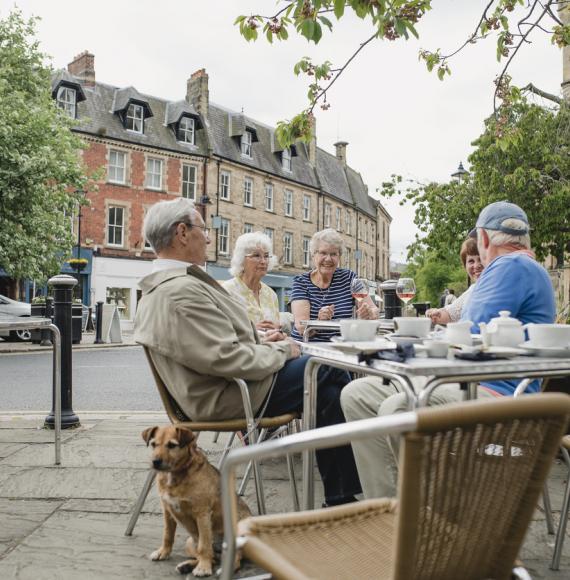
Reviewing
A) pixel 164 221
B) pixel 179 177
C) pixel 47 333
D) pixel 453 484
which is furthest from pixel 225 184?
pixel 453 484

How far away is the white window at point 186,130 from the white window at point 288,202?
25.1ft

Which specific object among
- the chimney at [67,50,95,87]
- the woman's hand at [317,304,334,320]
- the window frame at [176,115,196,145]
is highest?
the chimney at [67,50,95,87]

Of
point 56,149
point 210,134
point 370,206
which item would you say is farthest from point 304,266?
point 56,149

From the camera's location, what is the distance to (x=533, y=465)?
1.28 meters

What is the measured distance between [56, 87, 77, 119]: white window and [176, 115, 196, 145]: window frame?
17.8 ft

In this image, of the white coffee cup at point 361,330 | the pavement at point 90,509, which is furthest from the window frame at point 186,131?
the white coffee cup at point 361,330

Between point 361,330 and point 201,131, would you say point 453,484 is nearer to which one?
point 361,330

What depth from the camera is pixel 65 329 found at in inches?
206

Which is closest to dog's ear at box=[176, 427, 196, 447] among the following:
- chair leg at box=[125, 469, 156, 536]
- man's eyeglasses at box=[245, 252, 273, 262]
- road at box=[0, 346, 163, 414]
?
chair leg at box=[125, 469, 156, 536]

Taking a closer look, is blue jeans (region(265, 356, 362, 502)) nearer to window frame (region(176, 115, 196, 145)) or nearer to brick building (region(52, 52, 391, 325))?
brick building (region(52, 52, 391, 325))

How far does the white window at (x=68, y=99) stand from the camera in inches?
1131

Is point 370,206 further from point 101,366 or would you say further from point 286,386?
point 286,386

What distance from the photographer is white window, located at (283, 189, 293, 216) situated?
38.8 metres

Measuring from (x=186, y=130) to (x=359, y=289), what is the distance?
30.3m
